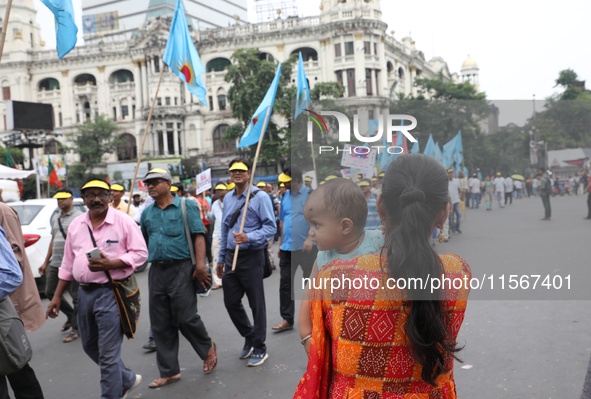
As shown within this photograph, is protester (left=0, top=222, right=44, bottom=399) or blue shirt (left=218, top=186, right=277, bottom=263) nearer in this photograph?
protester (left=0, top=222, right=44, bottom=399)

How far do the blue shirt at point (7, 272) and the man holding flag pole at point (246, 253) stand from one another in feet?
6.63

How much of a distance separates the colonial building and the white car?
124 feet

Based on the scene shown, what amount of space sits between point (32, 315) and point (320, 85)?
1197 inches

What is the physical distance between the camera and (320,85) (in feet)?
109

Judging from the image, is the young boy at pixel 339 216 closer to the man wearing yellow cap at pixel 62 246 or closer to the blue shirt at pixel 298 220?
the blue shirt at pixel 298 220

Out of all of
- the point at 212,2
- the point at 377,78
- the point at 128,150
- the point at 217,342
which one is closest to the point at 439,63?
the point at 377,78

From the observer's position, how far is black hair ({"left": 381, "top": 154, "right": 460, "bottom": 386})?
5.18 feet

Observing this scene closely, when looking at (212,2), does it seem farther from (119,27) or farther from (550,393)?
(550,393)

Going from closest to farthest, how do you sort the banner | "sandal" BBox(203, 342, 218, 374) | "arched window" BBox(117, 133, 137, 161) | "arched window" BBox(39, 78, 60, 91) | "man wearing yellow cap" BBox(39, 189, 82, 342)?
"sandal" BBox(203, 342, 218, 374)
"man wearing yellow cap" BBox(39, 189, 82, 342)
the banner
"arched window" BBox(117, 133, 137, 161)
"arched window" BBox(39, 78, 60, 91)

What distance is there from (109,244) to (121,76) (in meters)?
53.8

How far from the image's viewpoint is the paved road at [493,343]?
190cm

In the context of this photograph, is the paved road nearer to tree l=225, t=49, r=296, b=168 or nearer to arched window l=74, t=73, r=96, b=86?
tree l=225, t=49, r=296, b=168

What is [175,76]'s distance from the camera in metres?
52.2

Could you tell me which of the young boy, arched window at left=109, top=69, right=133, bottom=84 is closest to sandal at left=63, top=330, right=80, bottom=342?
the young boy
